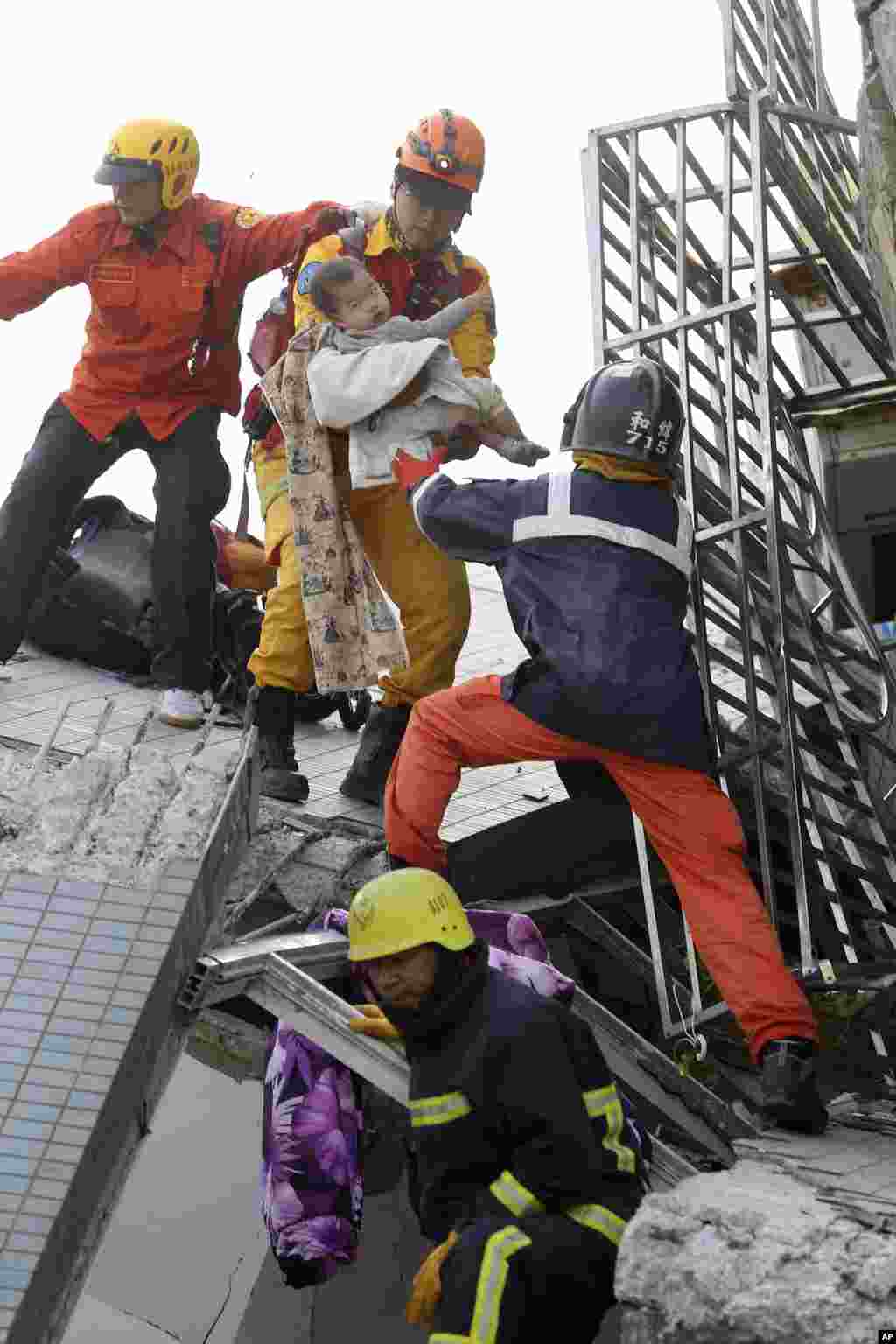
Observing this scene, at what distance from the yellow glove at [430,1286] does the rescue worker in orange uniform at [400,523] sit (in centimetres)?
238

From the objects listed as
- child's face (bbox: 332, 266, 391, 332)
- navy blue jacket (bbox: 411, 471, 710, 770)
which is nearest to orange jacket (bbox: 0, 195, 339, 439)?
child's face (bbox: 332, 266, 391, 332)

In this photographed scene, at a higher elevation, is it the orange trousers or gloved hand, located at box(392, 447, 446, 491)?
gloved hand, located at box(392, 447, 446, 491)

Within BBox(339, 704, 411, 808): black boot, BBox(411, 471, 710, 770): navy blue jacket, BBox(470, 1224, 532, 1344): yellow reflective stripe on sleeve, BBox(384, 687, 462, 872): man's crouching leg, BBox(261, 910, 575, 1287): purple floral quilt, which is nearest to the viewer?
BBox(470, 1224, 532, 1344): yellow reflective stripe on sleeve

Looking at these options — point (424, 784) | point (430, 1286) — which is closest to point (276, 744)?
point (424, 784)

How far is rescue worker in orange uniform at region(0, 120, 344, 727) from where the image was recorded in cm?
614

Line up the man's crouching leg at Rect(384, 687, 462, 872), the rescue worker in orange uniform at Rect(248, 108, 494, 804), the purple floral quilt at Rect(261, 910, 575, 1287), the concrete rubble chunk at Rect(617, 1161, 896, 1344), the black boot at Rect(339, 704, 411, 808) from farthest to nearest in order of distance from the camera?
1. the black boot at Rect(339, 704, 411, 808)
2. the rescue worker in orange uniform at Rect(248, 108, 494, 804)
3. the man's crouching leg at Rect(384, 687, 462, 872)
4. the purple floral quilt at Rect(261, 910, 575, 1287)
5. the concrete rubble chunk at Rect(617, 1161, 896, 1344)

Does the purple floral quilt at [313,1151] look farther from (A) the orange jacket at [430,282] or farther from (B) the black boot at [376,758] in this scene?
(A) the orange jacket at [430,282]

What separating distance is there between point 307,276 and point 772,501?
165 centimetres

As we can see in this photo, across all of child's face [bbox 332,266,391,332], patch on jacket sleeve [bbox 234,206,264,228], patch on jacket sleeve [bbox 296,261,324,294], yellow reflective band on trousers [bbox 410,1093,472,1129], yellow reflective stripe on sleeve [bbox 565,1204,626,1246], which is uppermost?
patch on jacket sleeve [bbox 234,206,264,228]

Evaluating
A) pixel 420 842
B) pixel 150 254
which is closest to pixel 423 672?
pixel 420 842

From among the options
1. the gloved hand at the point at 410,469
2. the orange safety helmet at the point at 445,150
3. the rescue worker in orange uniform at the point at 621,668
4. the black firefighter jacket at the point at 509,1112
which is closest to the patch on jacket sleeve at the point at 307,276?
the orange safety helmet at the point at 445,150

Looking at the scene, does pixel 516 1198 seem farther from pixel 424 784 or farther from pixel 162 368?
pixel 162 368

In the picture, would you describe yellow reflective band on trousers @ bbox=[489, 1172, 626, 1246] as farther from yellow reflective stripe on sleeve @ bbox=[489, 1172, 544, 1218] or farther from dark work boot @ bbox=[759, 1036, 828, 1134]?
dark work boot @ bbox=[759, 1036, 828, 1134]

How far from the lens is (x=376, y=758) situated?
5.91m
